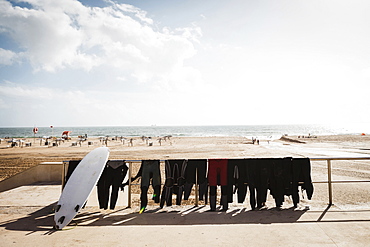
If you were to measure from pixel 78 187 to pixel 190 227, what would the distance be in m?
2.48

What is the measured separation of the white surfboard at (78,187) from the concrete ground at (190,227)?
0.73 ft

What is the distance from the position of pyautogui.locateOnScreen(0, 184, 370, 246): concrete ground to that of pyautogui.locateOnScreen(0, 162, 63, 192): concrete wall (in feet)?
8.61

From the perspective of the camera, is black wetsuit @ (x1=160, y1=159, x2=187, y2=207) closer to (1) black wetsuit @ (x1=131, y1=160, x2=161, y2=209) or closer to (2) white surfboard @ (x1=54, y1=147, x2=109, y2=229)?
(1) black wetsuit @ (x1=131, y1=160, x2=161, y2=209)

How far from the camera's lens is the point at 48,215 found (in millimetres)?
4641

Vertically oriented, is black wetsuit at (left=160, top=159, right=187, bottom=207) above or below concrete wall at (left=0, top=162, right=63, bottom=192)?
above

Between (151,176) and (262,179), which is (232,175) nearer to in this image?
(262,179)

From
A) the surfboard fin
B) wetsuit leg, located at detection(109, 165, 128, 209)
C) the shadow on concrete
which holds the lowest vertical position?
the shadow on concrete

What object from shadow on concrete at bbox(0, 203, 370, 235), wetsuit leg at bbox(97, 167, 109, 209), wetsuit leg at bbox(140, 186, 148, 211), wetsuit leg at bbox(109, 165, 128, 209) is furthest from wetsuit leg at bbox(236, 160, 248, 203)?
wetsuit leg at bbox(97, 167, 109, 209)

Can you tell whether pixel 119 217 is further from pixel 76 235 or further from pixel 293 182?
pixel 293 182

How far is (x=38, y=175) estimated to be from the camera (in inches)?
312

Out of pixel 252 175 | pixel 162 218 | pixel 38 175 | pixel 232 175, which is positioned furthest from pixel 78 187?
pixel 38 175

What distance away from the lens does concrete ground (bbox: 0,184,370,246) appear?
3434mm

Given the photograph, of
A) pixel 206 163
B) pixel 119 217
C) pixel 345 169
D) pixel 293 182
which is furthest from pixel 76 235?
pixel 345 169

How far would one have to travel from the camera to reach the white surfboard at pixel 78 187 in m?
4.12
